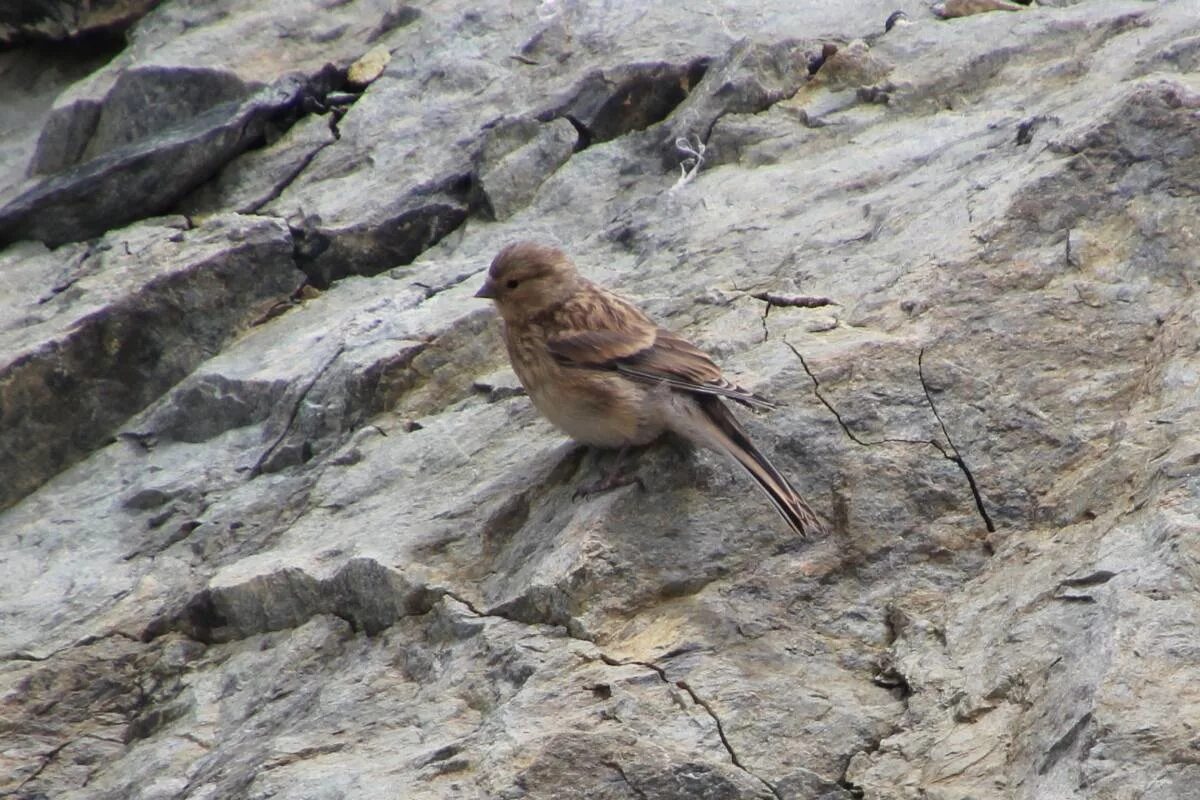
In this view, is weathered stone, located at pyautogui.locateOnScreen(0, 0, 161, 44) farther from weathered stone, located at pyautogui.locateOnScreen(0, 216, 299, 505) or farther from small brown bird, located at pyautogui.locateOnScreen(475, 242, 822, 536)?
small brown bird, located at pyautogui.locateOnScreen(475, 242, 822, 536)

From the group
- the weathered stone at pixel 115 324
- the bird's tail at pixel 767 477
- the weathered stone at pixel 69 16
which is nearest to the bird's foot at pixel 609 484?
the bird's tail at pixel 767 477

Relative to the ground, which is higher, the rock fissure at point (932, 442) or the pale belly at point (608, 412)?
the pale belly at point (608, 412)

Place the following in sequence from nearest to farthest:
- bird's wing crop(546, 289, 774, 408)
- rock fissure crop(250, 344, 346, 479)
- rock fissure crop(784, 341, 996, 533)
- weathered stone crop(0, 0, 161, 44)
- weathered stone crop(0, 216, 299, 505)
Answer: rock fissure crop(784, 341, 996, 533), bird's wing crop(546, 289, 774, 408), rock fissure crop(250, 344, 346, 479), weathered stone crop(0, 216, 299, 505), weathered stone crop(0, 0, 161, 44)

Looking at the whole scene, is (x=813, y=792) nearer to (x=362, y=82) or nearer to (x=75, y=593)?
(x=75, y=593)

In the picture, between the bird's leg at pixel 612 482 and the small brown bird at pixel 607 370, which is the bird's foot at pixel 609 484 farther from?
the small brown bird at pixel 607 370

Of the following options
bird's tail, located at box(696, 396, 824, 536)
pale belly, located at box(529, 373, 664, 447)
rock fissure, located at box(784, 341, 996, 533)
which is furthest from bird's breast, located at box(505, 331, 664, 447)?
rock fissure, located at box(784, 341, 996, 533)

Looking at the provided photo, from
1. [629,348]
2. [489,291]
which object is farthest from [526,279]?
[629,348]
